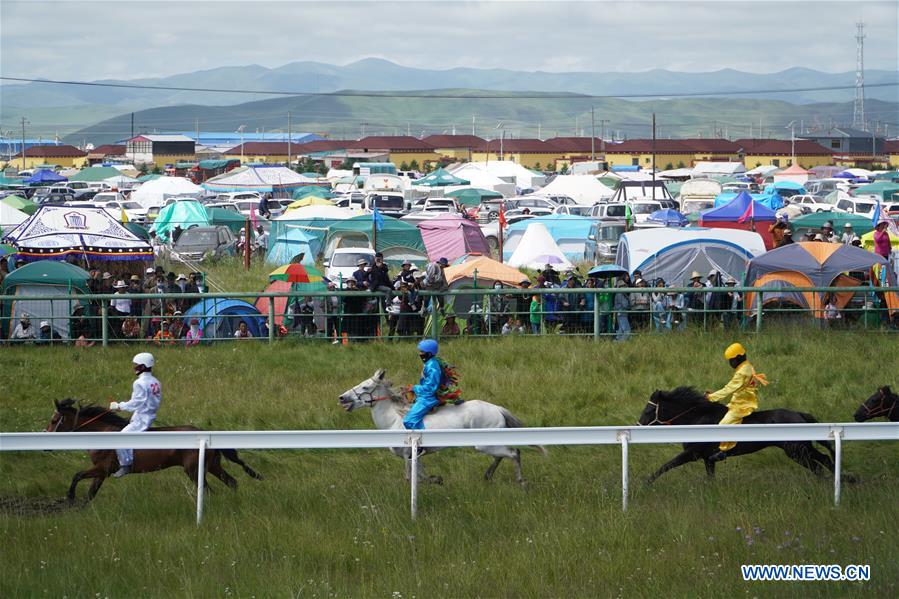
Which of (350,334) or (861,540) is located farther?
(350,334)

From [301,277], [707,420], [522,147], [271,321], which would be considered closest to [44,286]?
[301,277]

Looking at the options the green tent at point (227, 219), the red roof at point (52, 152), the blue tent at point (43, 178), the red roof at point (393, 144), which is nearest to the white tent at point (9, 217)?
the green tent at point (227, 219)

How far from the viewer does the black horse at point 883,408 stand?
11.7 metres

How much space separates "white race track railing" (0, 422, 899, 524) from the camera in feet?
29.7

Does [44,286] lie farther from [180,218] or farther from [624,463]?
[180,218]

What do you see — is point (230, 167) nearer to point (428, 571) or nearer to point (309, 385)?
point (309, 385)

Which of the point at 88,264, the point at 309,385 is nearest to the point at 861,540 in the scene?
the point at 309,385

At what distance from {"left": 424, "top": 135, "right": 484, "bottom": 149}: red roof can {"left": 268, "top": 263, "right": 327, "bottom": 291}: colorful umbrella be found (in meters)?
106

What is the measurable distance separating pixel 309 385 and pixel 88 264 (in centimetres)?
1096

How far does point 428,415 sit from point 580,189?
47.0 m

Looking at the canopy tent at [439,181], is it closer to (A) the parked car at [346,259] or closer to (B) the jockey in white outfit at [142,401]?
(A) the parked car at [346,259]

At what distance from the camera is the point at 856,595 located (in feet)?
24.5

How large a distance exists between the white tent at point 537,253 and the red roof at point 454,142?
9887 centimetres

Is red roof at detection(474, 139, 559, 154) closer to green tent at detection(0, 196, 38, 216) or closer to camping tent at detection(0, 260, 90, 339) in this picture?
green tent at detection(0, 196, 38, 216)
